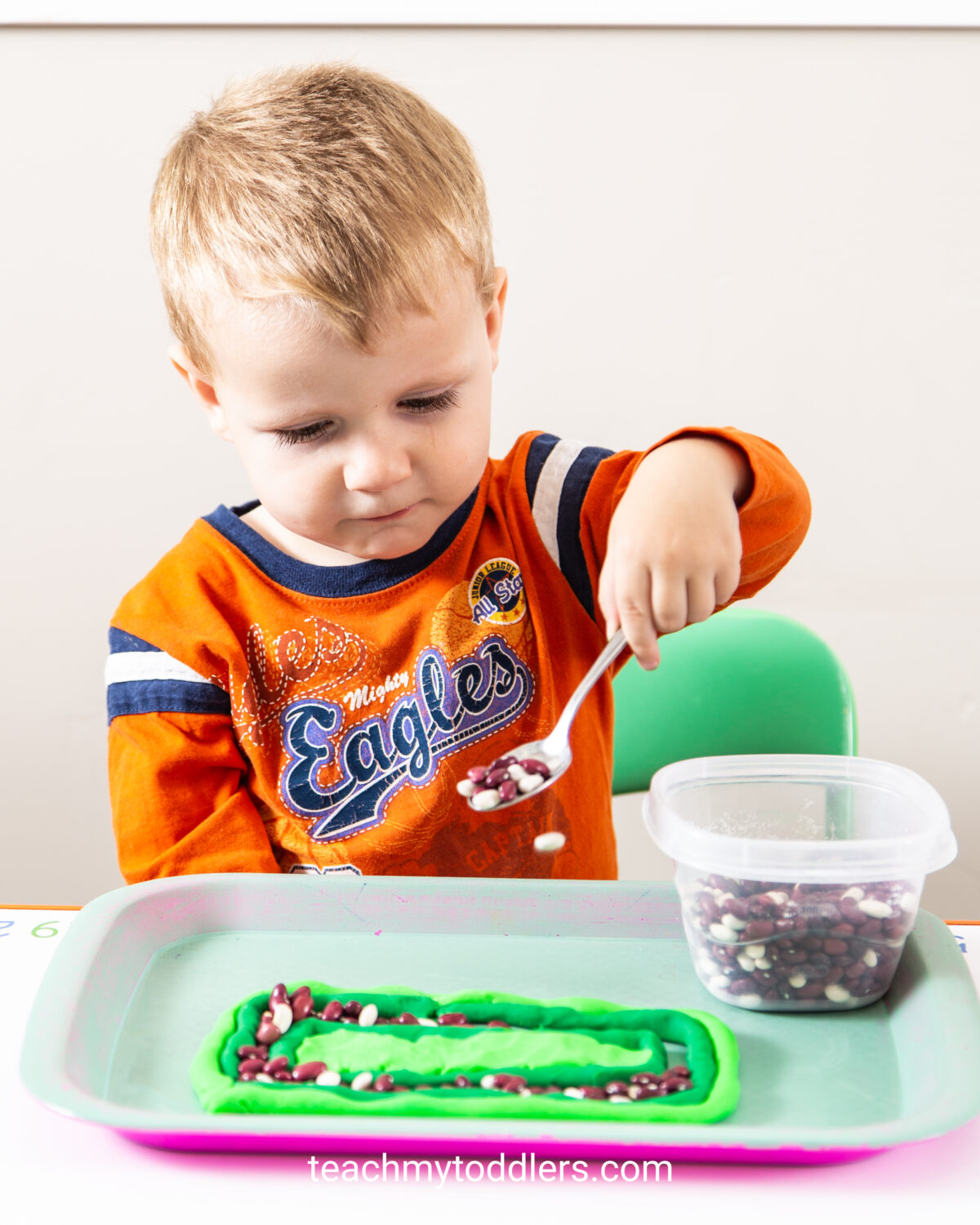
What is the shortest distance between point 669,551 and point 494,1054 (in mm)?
288

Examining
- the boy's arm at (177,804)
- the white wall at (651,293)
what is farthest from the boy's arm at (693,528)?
the white wall at (651,293)

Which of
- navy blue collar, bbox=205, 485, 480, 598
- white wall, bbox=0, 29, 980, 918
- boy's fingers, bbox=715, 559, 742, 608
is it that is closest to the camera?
boy's fingers, bbox=715, 559, 742, 608

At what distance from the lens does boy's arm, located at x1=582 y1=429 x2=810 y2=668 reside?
649 mm

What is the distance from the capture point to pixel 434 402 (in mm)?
735

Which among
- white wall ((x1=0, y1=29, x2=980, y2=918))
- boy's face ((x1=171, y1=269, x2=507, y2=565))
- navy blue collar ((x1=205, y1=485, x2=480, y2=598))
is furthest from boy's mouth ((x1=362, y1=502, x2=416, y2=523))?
white wall ((x1=0, y1=29, x2=980, y2=918))

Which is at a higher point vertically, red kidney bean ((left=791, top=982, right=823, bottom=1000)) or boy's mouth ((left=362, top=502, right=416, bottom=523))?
boy's mouth ((left=362, top=502, right=416, bottom=523))

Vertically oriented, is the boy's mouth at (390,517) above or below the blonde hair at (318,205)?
below

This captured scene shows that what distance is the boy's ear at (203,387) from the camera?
2.65ft

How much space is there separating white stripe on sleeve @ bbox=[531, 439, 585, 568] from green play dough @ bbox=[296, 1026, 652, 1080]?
44 centimetres

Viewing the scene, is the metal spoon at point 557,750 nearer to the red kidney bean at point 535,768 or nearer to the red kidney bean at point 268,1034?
the red kidney bean at point 535,768

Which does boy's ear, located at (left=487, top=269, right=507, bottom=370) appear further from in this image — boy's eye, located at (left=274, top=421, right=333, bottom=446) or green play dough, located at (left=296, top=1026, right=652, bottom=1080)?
green play dough, located at (left=296, top=1026, right=652, bottom=1080)

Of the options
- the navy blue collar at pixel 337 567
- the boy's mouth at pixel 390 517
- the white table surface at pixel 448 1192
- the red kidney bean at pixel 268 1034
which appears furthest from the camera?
the navy blue collar at pixel 337 567

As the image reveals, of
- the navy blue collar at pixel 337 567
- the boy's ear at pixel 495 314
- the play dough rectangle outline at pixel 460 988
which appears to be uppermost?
the boy's ear at pixel 495 314

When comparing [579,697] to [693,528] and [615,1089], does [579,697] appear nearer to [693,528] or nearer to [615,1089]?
[693,528]
